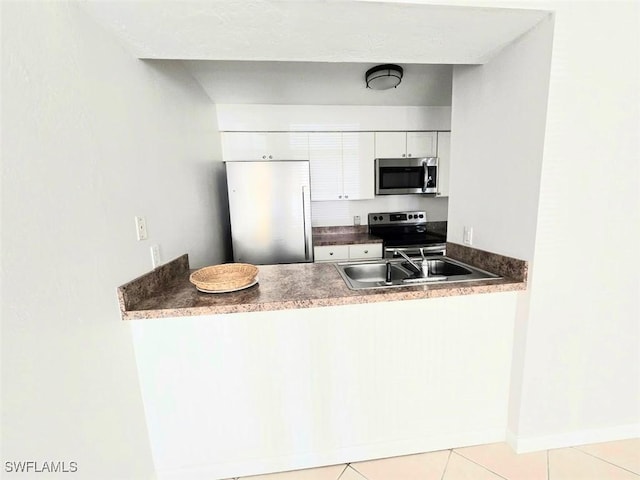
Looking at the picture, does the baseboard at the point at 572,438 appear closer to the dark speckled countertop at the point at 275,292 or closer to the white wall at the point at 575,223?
the white wall at the point at 575,223

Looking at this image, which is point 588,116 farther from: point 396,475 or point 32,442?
point 32,442

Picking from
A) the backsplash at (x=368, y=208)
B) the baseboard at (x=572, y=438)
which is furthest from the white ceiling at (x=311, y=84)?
the baseboard at (x=572, y=438)

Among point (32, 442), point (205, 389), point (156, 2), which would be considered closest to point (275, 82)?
point (156, 2)

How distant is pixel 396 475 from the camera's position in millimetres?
1264

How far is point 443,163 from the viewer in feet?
9.77

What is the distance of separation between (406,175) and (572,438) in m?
2.39

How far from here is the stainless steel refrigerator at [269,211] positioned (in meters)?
2.41

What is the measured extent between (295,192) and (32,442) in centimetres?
211

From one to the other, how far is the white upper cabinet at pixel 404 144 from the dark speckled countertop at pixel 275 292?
1799mm

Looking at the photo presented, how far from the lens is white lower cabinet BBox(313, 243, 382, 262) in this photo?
2725 mm

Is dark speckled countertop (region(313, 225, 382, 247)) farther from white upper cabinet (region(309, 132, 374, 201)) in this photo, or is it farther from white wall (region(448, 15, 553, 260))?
white wall (region(448, 15, 553, 260))

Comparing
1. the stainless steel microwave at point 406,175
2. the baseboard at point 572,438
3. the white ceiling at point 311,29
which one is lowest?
the baseboard at point 572,438

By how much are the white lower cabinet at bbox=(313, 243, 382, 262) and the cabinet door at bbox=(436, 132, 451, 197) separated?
1.01m

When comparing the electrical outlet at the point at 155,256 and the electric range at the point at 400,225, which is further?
the electric range at the point at 400,225
